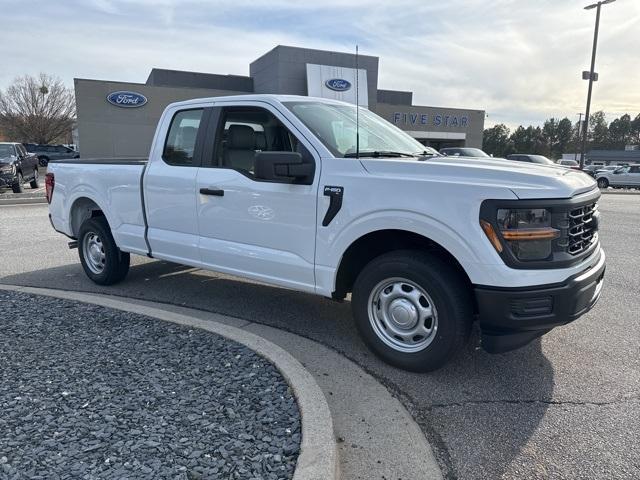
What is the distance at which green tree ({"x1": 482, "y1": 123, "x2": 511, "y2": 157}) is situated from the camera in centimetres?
10656

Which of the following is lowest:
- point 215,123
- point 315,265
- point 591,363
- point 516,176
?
point 591,363

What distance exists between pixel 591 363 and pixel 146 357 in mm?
3392

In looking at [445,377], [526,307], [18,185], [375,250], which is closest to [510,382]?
[445,377]

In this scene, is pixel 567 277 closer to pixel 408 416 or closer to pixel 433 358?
pixel 433 358

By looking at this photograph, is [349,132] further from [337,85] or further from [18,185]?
[337,85]

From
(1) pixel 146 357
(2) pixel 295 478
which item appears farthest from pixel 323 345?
(2) pixel 295 478

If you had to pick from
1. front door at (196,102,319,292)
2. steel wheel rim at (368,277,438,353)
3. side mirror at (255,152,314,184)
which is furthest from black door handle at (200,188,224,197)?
steel wheel rim at (368,277,438,353)

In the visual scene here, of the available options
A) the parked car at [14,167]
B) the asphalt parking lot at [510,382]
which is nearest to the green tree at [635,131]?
the parked car at [14,167]

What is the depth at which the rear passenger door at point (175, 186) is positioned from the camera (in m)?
4.86

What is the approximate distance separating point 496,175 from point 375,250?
112 centimetres

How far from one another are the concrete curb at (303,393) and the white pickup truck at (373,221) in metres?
0.57

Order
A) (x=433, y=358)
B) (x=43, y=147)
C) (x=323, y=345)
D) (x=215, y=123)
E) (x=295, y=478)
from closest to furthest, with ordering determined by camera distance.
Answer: (x=295, y=478)
(x=433, y=358)
(x=323, y=345)
(x=215, y=123)
(x=43, y=147)

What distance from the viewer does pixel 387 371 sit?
3770 mm

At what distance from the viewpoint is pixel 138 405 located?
3.05 m
